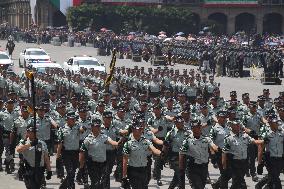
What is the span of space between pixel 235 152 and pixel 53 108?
6144 mm

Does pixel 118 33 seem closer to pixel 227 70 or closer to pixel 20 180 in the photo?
pixel 227 70

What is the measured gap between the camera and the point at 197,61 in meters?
48.8

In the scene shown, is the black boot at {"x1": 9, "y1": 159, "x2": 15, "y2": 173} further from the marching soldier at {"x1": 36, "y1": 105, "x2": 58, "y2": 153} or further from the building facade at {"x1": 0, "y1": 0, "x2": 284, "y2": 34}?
the building facade at {"x1": 0, "y1": 0, "x2": 284, "y2": 34}

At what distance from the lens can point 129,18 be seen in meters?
75.3

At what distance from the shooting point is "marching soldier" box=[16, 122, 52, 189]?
502 inches

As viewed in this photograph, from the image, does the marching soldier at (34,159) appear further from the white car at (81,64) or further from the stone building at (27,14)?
the stone building at (27,14)

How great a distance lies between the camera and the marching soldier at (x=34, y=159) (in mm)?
12758

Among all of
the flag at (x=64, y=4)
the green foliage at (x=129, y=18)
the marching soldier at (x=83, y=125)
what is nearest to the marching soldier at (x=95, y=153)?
the marching soldier at (x=83, y=125)

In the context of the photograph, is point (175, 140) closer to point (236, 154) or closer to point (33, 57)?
point (236, 154)

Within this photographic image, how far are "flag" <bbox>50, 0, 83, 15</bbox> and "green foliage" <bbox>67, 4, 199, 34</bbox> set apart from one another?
2.69 metres

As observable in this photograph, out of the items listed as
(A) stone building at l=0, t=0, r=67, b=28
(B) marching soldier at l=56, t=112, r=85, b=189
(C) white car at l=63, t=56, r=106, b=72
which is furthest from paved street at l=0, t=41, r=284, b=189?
(A) stone building at l=0, t=0, r=67, b=28

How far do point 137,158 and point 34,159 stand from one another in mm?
1864

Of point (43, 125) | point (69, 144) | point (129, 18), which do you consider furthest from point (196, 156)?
point (129, 18)

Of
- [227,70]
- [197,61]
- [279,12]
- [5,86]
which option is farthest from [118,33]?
[5,86]
